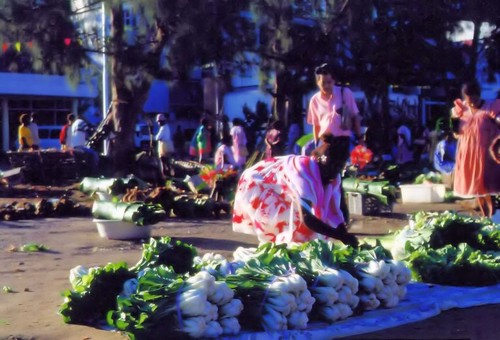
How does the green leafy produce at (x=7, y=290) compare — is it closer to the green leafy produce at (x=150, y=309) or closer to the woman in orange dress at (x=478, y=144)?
the green leafy produce at (x=150, y=309)

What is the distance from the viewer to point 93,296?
5207mm

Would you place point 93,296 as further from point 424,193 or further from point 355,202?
point 424,193

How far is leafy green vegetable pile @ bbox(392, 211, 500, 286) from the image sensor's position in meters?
6.11

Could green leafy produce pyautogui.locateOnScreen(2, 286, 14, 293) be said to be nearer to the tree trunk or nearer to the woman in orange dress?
the woman in orange dress

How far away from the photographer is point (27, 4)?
1459 centimetres

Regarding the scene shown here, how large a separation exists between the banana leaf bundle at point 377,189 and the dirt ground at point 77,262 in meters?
0.29

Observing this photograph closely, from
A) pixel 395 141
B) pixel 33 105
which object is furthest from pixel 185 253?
pixel 33 105

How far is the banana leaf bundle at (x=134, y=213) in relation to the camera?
9.05m

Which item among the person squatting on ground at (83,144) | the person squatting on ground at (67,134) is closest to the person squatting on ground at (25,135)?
the person squatting on ground at (67,134)

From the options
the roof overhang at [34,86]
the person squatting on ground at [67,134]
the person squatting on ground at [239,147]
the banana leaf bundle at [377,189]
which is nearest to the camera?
the banana leaf bundle at [377,189]

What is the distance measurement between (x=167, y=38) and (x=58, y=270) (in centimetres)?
815

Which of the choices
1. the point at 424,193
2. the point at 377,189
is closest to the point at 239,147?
the point at 424,193

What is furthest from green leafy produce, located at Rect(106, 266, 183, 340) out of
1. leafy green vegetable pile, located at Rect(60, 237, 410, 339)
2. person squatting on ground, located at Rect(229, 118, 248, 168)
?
person squatting on ground, located at Rect(229, 118, 248, 168)

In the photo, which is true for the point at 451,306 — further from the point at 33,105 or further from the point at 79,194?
the point at 33,105
